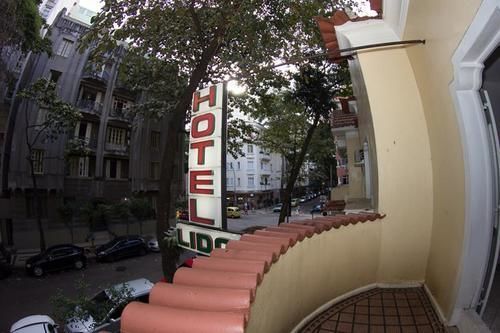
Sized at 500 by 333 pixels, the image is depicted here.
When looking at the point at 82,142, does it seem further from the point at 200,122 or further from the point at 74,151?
the point at 200,122

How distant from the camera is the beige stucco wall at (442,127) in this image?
11.2ft

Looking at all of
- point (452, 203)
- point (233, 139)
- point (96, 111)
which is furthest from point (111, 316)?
point (96, 111)

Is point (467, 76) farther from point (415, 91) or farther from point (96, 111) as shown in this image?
point (96, 111)

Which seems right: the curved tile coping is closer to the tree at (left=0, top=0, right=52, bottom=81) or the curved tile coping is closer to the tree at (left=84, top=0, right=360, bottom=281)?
the tree at (left=84, top=0, right=360, bottom=281)

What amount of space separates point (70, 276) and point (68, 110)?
8463 mm

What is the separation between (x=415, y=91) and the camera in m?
5.16

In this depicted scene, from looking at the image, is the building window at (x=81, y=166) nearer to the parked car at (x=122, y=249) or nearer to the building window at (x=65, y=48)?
the building window at (x=65, y=48)

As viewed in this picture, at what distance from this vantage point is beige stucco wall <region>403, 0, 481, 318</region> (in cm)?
342

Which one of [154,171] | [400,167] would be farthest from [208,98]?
[154,171]

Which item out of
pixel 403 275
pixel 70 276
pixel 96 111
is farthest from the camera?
pixel 96 111

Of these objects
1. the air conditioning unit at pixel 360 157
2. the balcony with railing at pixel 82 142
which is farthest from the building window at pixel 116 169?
the air conditioning unit at pixel 360 157

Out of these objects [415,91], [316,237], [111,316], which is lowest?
[111,316]

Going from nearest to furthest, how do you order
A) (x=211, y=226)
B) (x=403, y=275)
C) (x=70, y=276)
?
(x=211, y=226)
(x=403, y=275)
(x=70, y=276)

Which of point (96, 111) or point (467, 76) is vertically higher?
point (96, 111)
